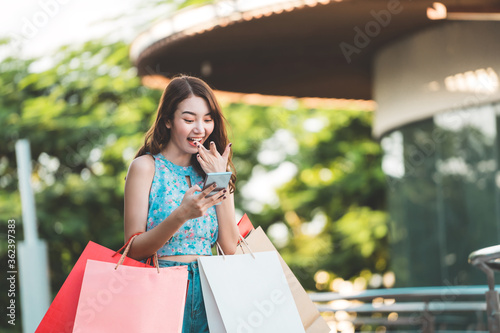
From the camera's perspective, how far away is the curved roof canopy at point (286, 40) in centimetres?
747

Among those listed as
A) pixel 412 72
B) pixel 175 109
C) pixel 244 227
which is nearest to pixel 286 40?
pixel 412 72

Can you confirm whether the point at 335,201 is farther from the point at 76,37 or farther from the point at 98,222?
the point at 76,37

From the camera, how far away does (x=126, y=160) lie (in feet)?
44.8

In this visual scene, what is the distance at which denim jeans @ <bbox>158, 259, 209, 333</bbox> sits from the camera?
243 cm

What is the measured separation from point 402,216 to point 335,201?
581cm

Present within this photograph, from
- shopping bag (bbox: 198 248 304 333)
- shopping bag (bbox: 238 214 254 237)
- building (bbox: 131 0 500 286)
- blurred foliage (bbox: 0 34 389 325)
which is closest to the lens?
shopping bag (bbox: 198 248 304 333)

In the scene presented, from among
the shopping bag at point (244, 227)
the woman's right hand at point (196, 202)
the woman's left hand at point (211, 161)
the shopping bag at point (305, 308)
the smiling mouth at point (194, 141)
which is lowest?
the shopping bag at point (305, 308)

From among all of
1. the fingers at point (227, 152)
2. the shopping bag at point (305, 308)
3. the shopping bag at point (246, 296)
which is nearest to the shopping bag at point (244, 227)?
the shopping bag at point (305, 308)

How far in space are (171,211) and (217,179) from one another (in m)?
0.33

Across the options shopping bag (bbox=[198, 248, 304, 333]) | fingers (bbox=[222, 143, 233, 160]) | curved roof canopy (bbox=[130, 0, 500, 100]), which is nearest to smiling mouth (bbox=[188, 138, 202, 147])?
fingers (bbox=[222, 143, 233, 160])

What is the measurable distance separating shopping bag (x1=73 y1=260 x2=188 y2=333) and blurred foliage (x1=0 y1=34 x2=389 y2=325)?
10.9 m

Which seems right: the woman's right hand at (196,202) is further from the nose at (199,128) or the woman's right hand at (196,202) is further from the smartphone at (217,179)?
the nose at (199,128)

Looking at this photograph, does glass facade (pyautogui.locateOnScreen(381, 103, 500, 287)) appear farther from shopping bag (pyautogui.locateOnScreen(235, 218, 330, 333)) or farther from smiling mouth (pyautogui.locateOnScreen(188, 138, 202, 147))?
A: smiling mouth (pyautogui.locateOnScreen(188, 138, 202, 147))

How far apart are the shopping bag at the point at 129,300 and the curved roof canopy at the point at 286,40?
5320 millimetres
